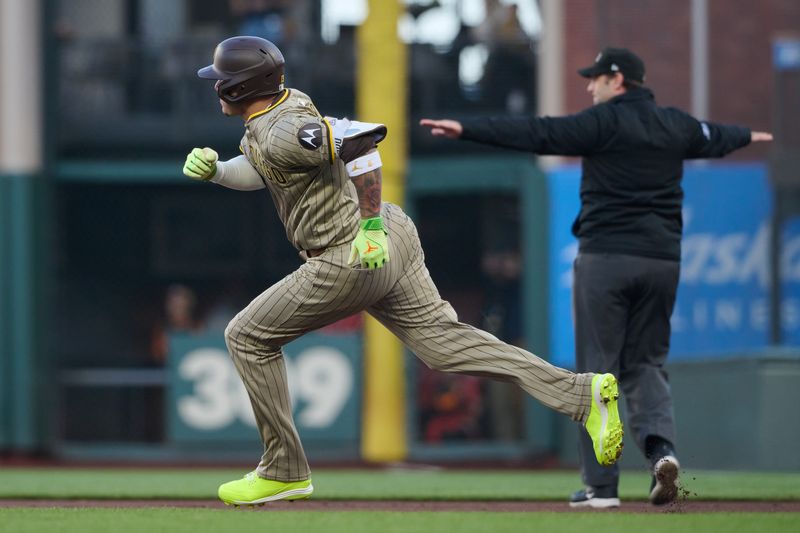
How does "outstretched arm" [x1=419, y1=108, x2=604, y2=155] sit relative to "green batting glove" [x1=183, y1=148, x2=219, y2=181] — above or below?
above

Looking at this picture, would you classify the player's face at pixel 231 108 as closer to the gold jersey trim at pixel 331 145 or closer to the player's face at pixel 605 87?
the gold jersey trim at pixel 331 145

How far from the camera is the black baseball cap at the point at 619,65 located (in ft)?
21.4

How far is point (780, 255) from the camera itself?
1247cm

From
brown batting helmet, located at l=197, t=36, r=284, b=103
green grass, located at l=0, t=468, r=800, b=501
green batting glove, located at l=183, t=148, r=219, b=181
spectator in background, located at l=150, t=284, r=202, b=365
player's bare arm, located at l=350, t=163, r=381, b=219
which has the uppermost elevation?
brown batting helmet, located at l=197, t=36, r=284, b=103

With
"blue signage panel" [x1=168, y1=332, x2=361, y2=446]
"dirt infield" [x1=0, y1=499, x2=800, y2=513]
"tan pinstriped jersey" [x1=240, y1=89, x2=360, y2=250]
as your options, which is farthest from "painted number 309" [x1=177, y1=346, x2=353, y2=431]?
"tan pinstriped jersey" [x1=240, y1=89, x2=360, y2=250]

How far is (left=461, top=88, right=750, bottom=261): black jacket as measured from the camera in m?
6.37

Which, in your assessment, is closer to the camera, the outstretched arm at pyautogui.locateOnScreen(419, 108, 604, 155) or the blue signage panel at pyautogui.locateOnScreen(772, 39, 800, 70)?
the outstretched arm at pyautogui.locateOnScreen(419, 108, 604, 155)

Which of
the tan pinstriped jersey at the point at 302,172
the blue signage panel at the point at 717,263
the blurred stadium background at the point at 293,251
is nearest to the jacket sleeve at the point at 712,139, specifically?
the tan pinstriped jersey at the point at 302,172

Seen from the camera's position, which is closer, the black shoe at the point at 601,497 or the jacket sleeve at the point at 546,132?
the jacket sleeve at the point at 546,132

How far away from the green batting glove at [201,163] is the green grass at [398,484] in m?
2.25

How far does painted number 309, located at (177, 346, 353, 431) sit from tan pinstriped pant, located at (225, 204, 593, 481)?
6753 millimetres

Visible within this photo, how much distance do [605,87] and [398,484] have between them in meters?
3.60

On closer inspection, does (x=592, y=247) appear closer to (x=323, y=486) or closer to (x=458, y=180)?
(x=323, y=486)

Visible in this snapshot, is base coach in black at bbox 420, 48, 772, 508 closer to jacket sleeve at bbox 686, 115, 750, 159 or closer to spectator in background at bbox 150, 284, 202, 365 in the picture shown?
jacket sleeve at bbox 686, 115, 750, 159
